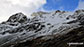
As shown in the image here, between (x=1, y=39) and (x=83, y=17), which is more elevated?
(x=83, y=17)

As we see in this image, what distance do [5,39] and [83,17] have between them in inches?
2809

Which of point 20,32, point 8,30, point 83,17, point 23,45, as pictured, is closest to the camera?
point 23,45

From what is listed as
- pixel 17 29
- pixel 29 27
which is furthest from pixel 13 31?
pixel 29 27

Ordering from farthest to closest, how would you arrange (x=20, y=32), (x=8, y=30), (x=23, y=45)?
(x=8, y=30)
(x=20, y=32)
(x=23, y=45)

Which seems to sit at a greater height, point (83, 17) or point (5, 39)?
point (83, 17)

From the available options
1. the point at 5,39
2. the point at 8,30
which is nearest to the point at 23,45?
the point at 5,39

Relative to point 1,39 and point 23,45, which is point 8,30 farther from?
point 23,45

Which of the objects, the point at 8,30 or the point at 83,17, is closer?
the point at 83,17

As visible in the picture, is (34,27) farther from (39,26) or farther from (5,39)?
(5,39)

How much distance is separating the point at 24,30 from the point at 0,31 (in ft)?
101

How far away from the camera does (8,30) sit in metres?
195

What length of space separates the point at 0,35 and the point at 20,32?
2072 centimetres

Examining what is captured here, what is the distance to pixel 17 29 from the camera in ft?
625

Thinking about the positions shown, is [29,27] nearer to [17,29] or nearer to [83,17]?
[17,29]
